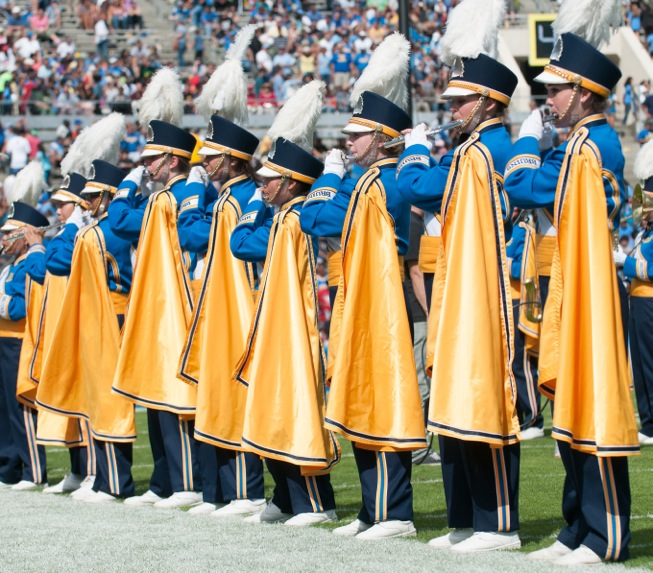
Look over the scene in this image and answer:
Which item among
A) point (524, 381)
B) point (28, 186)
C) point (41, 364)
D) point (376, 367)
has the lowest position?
point (524, 381)

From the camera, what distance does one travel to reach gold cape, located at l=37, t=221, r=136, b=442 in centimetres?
905

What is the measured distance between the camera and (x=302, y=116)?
7.90 meters

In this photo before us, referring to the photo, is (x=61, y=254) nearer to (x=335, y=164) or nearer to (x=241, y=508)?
(x=241, y=508)

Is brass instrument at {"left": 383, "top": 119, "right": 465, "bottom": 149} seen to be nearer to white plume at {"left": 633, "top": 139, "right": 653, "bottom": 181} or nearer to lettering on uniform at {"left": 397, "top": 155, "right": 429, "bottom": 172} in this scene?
lettering on uniform at {"left": 397, "top": 155, "right": 429, "bottom": 172}

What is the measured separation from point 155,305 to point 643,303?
171 inches

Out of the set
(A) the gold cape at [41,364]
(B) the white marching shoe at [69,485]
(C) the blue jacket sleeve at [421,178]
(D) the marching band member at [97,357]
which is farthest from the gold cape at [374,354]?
(B) the white marching shoe at [69,485]

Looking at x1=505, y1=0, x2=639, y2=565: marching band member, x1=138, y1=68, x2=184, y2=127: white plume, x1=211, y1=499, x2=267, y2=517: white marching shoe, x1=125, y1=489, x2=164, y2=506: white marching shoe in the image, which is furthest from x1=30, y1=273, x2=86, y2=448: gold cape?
x1=505, y1=0, x2=639, y2=565: marching band member

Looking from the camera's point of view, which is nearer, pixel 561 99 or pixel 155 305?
pixel 561 99

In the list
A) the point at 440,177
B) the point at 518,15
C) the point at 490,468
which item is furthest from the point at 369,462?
the point at 518,15

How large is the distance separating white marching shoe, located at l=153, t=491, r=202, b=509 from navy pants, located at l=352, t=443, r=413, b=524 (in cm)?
199

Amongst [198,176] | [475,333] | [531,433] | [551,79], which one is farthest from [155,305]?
[531,433]

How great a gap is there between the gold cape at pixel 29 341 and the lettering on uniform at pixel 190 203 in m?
2.35

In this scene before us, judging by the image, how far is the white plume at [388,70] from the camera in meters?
7.30

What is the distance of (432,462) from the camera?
33.9 ft
